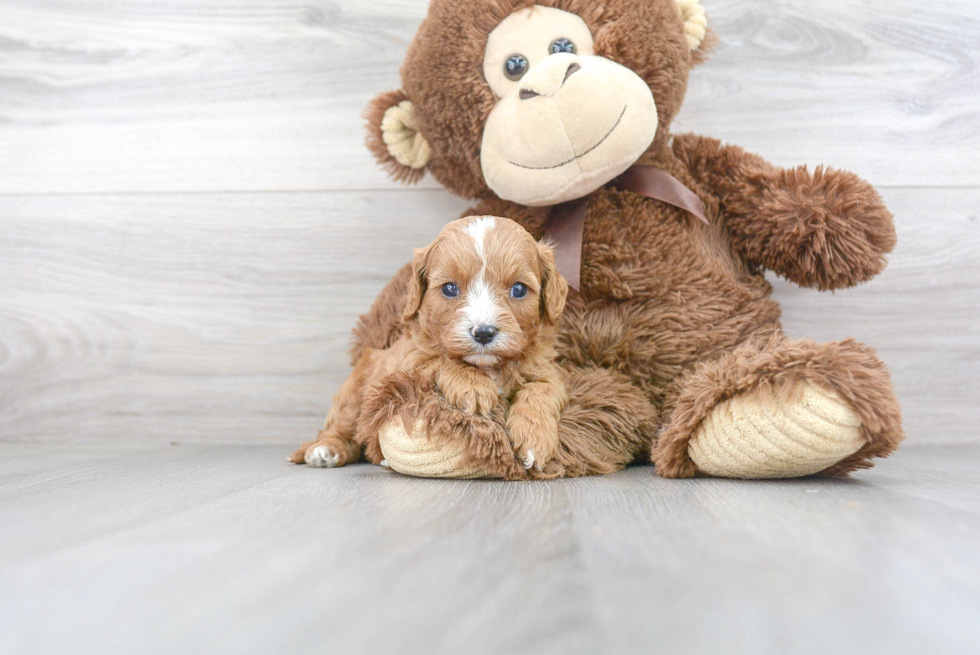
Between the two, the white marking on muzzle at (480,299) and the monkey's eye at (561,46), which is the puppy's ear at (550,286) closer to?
the white marking on muzzle at (480,299)

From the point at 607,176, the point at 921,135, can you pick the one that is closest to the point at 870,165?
the point at 921,135

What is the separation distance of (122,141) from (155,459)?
0.73m

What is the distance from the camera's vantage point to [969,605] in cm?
49

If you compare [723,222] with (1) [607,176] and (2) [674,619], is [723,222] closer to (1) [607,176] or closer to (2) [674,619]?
(1) [607,176]

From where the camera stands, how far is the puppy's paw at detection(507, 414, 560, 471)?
0.91 m

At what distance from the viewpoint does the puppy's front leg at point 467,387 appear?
0.93 meters

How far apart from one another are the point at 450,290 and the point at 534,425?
0.70 feet

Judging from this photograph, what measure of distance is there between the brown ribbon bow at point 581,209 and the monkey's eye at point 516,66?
0.22 meters

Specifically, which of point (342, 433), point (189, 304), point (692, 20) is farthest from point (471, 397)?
point (189, 304)

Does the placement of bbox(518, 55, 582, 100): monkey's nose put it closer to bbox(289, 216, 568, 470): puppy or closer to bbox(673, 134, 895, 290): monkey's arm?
bbox(289, 216, 568, 470): puppy

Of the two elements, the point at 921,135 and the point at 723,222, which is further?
the point at 921,135

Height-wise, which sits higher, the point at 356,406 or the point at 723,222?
the point at 723,222

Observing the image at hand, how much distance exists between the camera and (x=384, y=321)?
127cm

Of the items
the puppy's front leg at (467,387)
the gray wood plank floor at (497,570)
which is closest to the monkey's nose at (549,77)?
the puppy's front leg at (467,387)
